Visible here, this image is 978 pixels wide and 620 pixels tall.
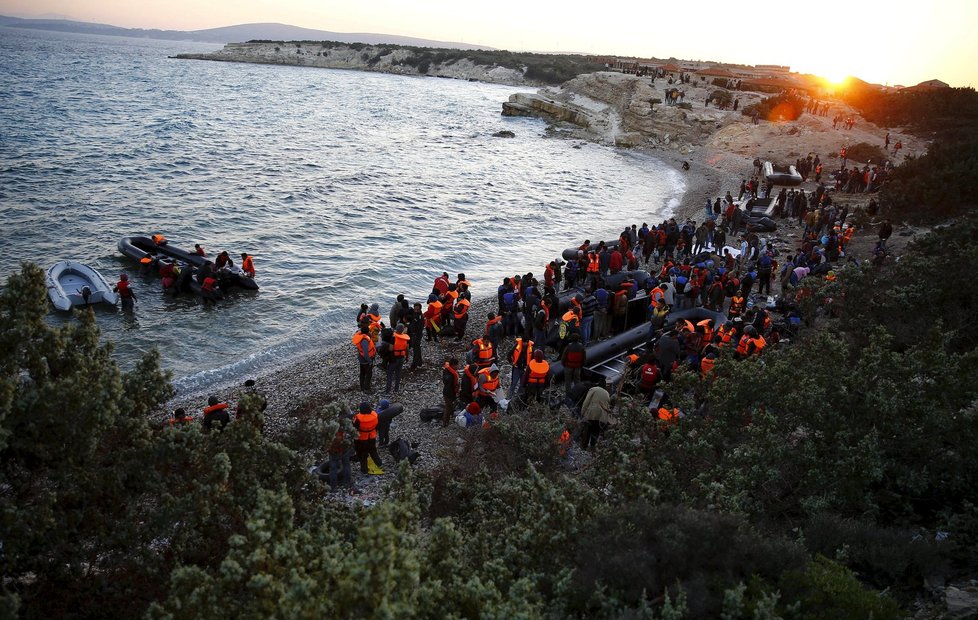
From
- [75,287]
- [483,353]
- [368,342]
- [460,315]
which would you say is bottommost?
[75,287]

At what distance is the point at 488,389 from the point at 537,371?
1064 mm

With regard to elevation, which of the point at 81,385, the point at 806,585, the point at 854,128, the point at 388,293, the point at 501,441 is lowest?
the point at 388,293

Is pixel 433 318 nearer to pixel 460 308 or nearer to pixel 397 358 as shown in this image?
pixel 460 308

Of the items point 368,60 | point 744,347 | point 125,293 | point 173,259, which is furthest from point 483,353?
point 368,60

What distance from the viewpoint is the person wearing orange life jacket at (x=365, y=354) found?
527 inches

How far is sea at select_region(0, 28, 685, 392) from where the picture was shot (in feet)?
63.5

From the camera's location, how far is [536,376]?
12.2 metres

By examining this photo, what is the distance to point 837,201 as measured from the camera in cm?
3209

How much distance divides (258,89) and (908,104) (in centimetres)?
8154

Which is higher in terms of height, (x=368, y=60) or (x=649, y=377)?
(x=368, y=60)

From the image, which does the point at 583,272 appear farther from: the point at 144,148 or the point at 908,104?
the point at 908,104

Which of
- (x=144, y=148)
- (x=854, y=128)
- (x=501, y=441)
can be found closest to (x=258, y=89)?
(x=144, y=148)

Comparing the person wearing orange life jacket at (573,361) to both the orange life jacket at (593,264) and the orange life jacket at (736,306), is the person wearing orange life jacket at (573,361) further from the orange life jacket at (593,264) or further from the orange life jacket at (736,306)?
the orange life jacket at (593,264)

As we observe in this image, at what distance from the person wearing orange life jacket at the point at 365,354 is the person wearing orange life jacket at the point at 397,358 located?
0.44m
